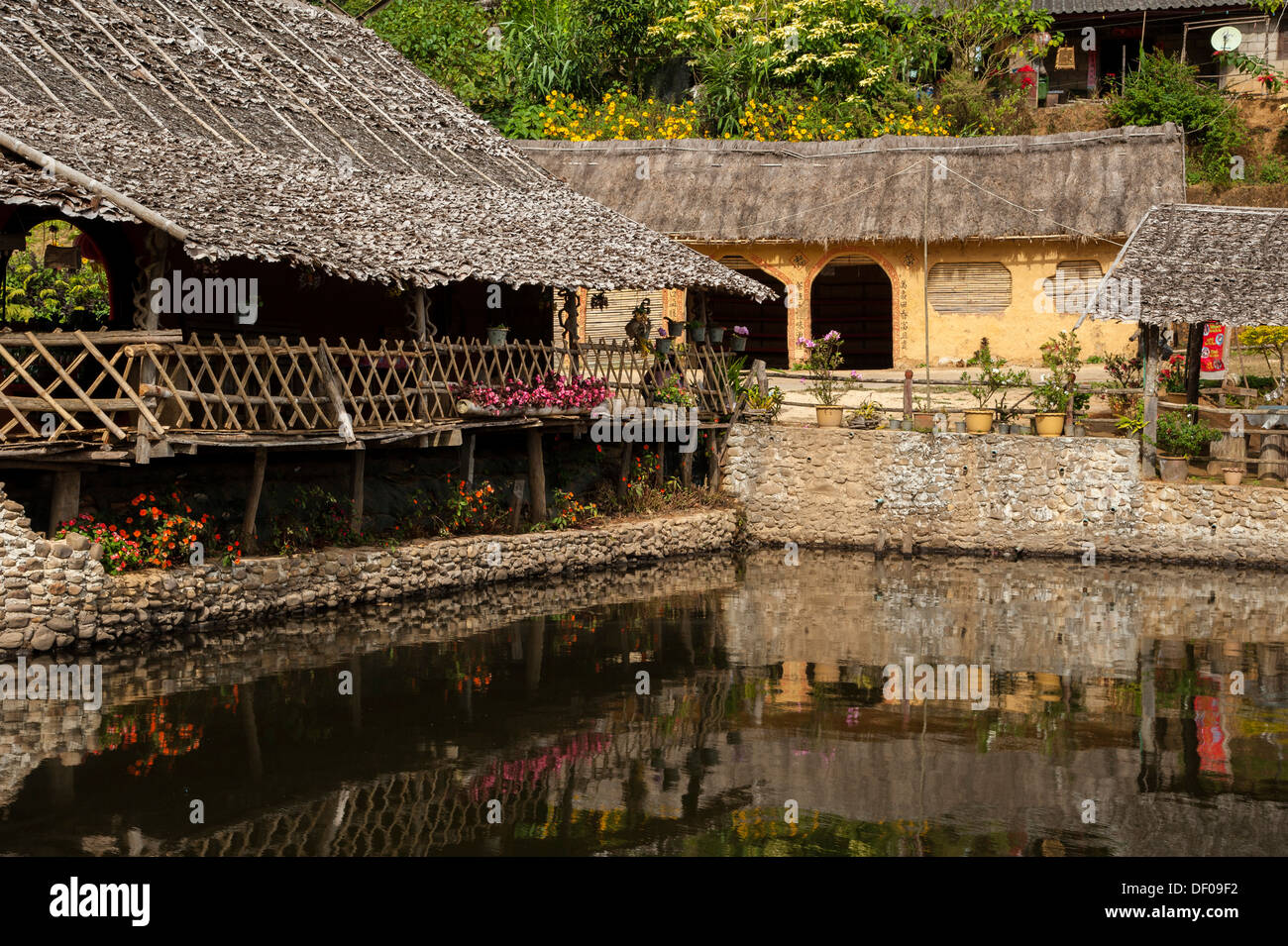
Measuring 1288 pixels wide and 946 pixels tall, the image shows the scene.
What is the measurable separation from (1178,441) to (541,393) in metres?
9.05

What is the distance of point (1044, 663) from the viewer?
15133mm

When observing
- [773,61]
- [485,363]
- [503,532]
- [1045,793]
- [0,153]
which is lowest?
[1045,793]

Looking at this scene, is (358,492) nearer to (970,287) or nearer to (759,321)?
(970,287)

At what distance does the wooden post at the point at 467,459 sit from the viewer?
18.8 m

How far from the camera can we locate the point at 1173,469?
20188mm

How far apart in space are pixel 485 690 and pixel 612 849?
170 inches

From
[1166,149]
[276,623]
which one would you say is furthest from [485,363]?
[1166,149]

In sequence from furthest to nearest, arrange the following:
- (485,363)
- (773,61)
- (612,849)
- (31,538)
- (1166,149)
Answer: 1. (773,61)
2. (1166,149)
3. (485,363)
4. (31,538)
5. (612,849)

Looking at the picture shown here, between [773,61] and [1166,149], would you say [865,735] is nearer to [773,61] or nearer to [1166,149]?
[1166,149]

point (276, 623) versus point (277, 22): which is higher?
point (277, 22)

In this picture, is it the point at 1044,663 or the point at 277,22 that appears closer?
the point at 1044,663

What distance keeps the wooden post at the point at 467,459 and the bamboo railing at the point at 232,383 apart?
33.8 inches
